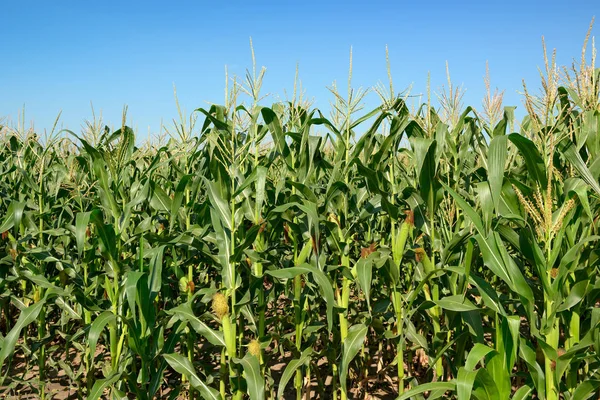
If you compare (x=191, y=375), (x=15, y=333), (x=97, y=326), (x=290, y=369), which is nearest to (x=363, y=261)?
(x=290, y=369)

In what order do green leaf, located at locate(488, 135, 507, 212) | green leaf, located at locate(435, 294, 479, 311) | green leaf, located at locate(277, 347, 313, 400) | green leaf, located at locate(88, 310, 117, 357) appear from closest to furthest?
green leaf, located at locate(488, 135, 507, 212), green leaf, located at locate(435, 294, 479, 311), green leaf, located at locate(88, 310, 117, 357), green leaf, located at locate(277, 347, 313, 400)

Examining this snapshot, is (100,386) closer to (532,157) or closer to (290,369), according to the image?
(290,369)

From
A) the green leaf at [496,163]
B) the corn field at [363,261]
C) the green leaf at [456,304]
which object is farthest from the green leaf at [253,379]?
the green leaf at [496,163]

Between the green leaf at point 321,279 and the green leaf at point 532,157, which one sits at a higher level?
the green leaf at point 532,157

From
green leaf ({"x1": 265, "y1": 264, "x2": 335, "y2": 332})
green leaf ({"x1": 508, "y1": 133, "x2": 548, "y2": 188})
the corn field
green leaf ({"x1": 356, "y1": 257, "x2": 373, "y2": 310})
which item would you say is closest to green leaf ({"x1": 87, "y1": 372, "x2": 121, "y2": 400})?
the corn field

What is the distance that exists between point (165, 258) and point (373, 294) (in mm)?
1797

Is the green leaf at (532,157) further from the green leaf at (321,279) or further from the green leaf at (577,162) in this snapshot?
the green leaf at (321,279)

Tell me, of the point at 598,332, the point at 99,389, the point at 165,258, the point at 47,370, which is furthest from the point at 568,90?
the point at 47,370

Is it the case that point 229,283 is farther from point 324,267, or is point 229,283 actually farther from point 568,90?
point 568,90

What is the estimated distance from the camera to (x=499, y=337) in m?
2.29

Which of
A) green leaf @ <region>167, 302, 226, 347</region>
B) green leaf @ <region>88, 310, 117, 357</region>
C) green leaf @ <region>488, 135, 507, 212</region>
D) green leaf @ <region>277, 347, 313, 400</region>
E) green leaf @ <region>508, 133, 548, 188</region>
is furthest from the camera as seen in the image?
green leaf @ <region>277, 347, 313, 400</region>

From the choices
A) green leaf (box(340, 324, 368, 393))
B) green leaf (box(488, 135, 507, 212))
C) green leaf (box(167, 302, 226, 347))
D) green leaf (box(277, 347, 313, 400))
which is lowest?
green leaf (box(277, 347, 313, 400))

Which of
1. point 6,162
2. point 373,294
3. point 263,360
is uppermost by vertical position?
point 6,162

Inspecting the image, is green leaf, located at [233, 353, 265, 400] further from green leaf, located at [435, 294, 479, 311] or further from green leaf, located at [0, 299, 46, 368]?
green leaf, located at [0, 299, 46, 368]
